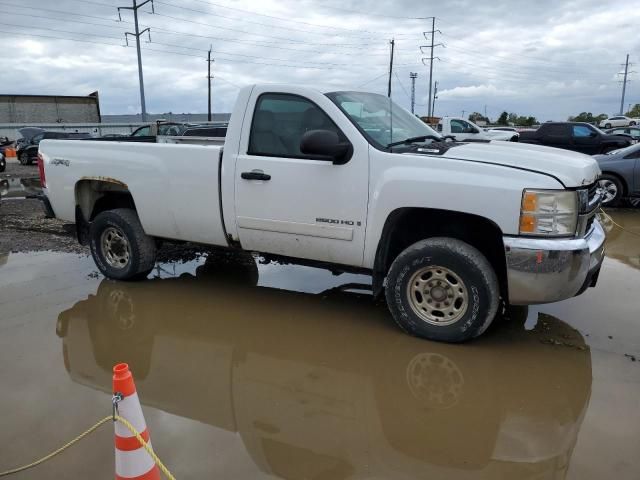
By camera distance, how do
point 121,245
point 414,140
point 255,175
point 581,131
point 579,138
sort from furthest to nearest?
1. point 581,131
2. point 579,138
3. point 121,245
4. point 414,140
5. point 255,175

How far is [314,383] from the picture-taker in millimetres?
3643

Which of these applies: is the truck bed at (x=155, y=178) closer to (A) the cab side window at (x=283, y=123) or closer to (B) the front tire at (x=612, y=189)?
(A) the cab side window at (x=283, y=123)

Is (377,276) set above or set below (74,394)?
above

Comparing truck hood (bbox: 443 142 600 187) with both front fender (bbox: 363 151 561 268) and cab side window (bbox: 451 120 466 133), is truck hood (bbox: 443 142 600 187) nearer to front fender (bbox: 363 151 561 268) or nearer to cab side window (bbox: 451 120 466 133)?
front fender (bbox: 363 151 561 268)

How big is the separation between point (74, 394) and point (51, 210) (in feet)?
10.6

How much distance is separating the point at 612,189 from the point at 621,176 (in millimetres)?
298

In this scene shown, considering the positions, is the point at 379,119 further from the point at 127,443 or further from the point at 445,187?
the point at 127,443

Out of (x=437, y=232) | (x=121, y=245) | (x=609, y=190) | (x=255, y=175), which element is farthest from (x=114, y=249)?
(x=609, y=190)

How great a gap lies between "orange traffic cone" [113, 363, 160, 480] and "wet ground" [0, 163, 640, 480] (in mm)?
537

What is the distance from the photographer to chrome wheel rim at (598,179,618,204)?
10691 millimetres

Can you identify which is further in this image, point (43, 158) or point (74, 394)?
point (43, 158)

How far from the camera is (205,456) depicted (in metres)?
2.85

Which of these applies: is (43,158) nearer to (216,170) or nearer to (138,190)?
(138,190)

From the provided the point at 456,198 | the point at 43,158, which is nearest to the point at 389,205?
the point at 456,198
